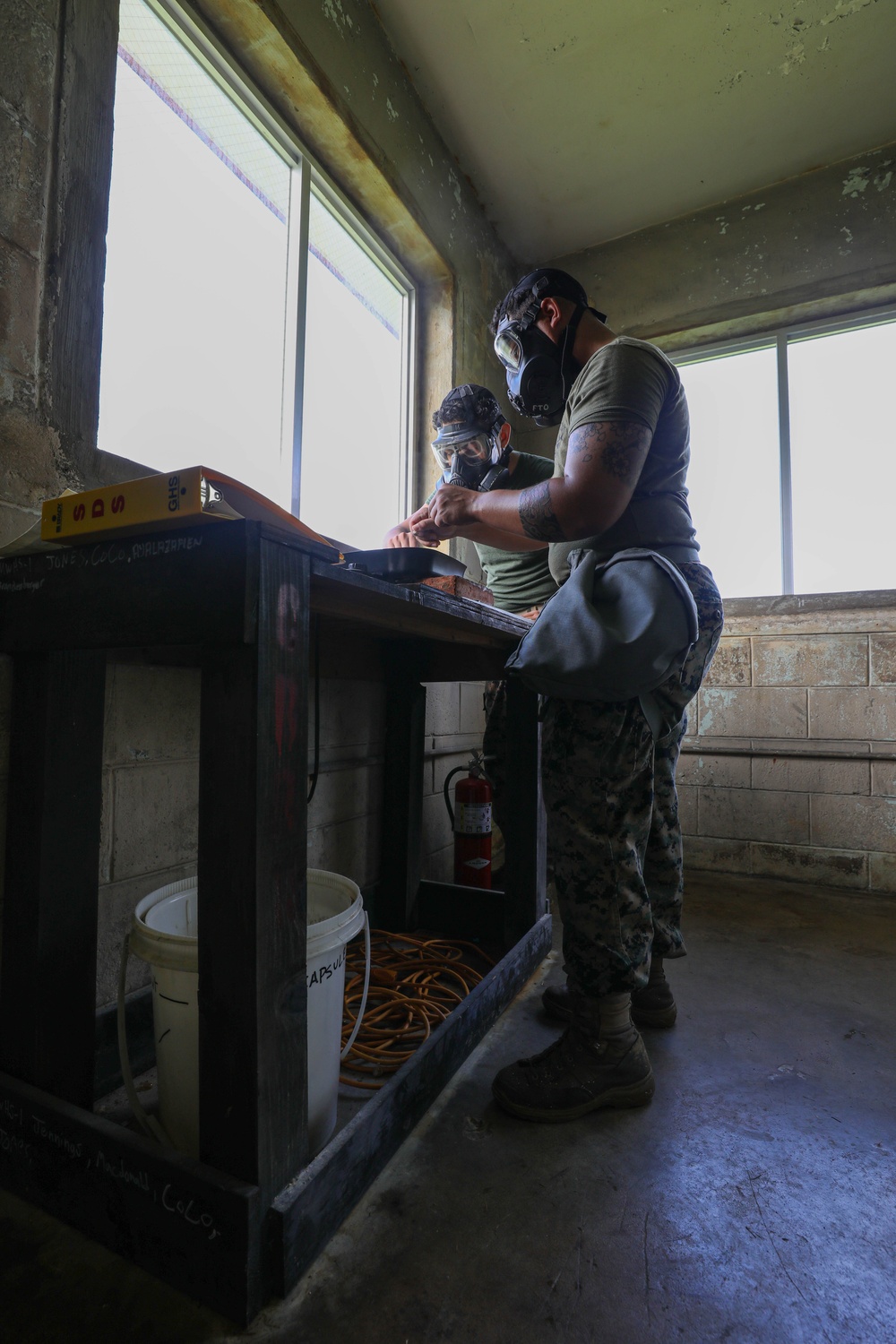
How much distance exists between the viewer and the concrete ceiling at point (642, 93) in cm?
226

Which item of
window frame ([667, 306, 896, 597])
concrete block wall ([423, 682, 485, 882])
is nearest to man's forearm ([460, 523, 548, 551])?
concrete block wall ([423, 682, 485, 882])

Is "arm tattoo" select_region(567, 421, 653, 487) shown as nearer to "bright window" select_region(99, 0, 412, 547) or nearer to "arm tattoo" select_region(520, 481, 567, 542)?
"arm tattoo" select_region(520, 481, 567, 542)

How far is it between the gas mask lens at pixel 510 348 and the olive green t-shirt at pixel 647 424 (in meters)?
0.28

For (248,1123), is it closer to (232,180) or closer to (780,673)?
(232,180)

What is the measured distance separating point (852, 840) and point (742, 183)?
10.1 feet

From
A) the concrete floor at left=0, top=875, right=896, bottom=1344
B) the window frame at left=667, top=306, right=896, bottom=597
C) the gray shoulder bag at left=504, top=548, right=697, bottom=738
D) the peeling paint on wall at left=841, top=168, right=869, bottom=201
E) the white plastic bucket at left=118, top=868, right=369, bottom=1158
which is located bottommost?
the concrete floor at left=0, top=875, right=896, bottom=1344

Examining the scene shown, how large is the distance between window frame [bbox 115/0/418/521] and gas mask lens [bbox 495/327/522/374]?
72 cm

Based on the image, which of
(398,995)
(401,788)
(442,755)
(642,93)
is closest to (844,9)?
(642,93)

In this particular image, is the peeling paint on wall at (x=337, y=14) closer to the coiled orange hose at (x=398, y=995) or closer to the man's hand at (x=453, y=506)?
the man's hand at (x=453, y=506)

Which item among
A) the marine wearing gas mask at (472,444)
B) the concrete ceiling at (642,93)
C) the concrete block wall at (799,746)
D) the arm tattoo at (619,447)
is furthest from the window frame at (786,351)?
the arm tattoo at (619,447)

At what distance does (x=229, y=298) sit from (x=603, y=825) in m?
1.71

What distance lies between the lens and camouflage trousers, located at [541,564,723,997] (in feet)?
3.67

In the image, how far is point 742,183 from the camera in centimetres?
298

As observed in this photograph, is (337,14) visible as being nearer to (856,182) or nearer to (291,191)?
(291,191)
